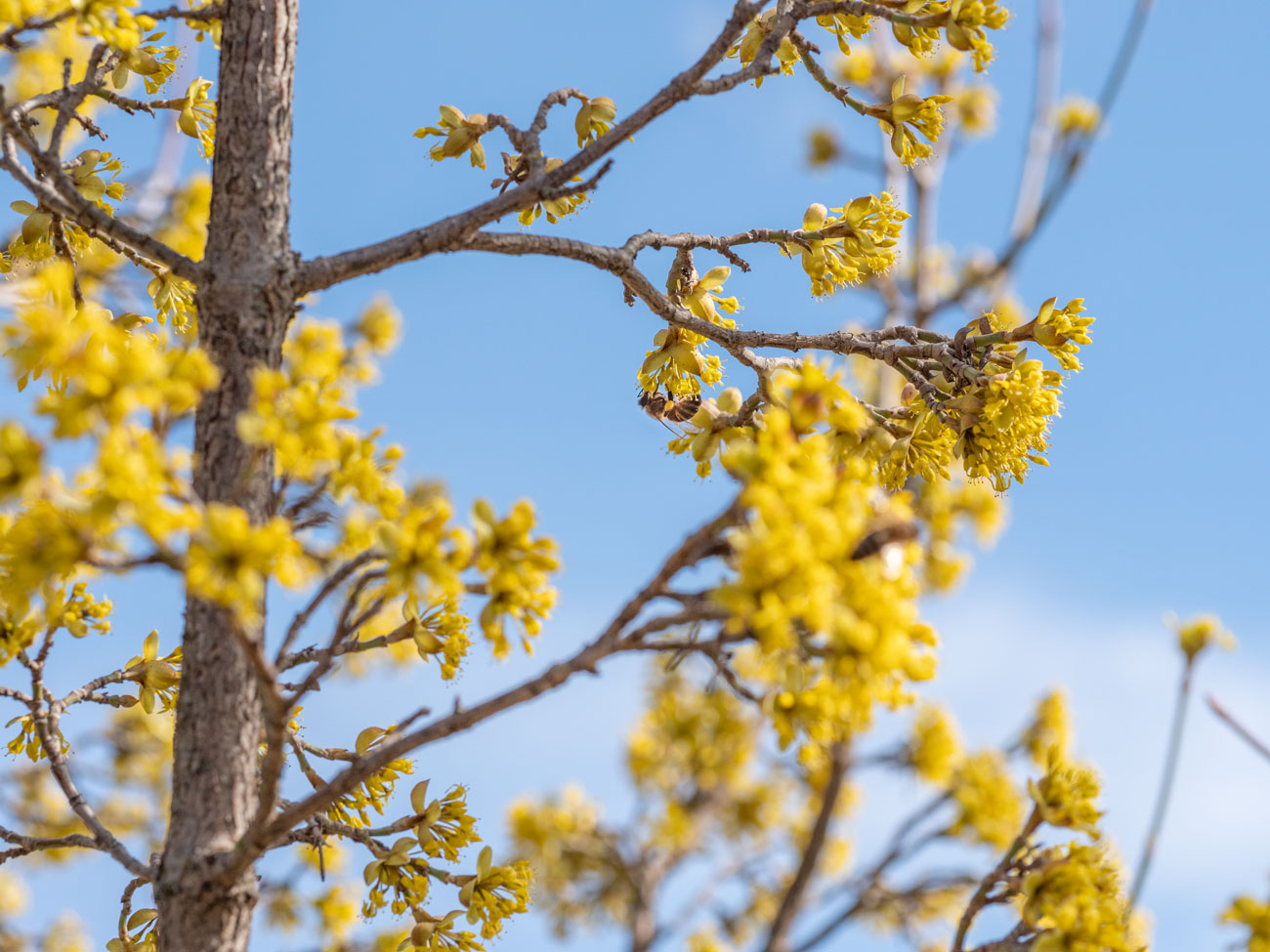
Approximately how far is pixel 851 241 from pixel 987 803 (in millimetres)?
5718

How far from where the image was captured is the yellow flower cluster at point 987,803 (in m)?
7.19

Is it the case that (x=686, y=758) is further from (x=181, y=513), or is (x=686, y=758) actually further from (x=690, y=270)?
(x=181, y=513)

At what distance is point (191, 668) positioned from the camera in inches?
81.7

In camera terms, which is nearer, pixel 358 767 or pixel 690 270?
pixel 358 767

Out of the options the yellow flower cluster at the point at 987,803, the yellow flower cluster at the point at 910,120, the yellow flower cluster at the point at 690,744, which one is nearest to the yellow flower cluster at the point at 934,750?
the yellow flower cluster at the point at 987,803

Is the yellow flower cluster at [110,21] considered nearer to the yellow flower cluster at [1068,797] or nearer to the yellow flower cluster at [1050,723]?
the yellow flower cluster at [1068,797]

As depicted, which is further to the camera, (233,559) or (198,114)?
(198,114)

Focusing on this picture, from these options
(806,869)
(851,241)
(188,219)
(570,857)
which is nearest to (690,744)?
(570,857)

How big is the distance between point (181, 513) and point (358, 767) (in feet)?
1.87

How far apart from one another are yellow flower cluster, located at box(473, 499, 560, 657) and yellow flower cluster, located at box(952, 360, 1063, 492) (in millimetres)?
1322

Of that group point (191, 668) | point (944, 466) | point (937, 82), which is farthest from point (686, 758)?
point (191, 668)

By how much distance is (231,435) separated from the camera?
6.79 feet

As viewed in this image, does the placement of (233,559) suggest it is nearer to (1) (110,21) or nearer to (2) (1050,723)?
(1) (110,21)

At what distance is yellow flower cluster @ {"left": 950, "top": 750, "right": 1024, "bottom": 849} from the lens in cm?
719
